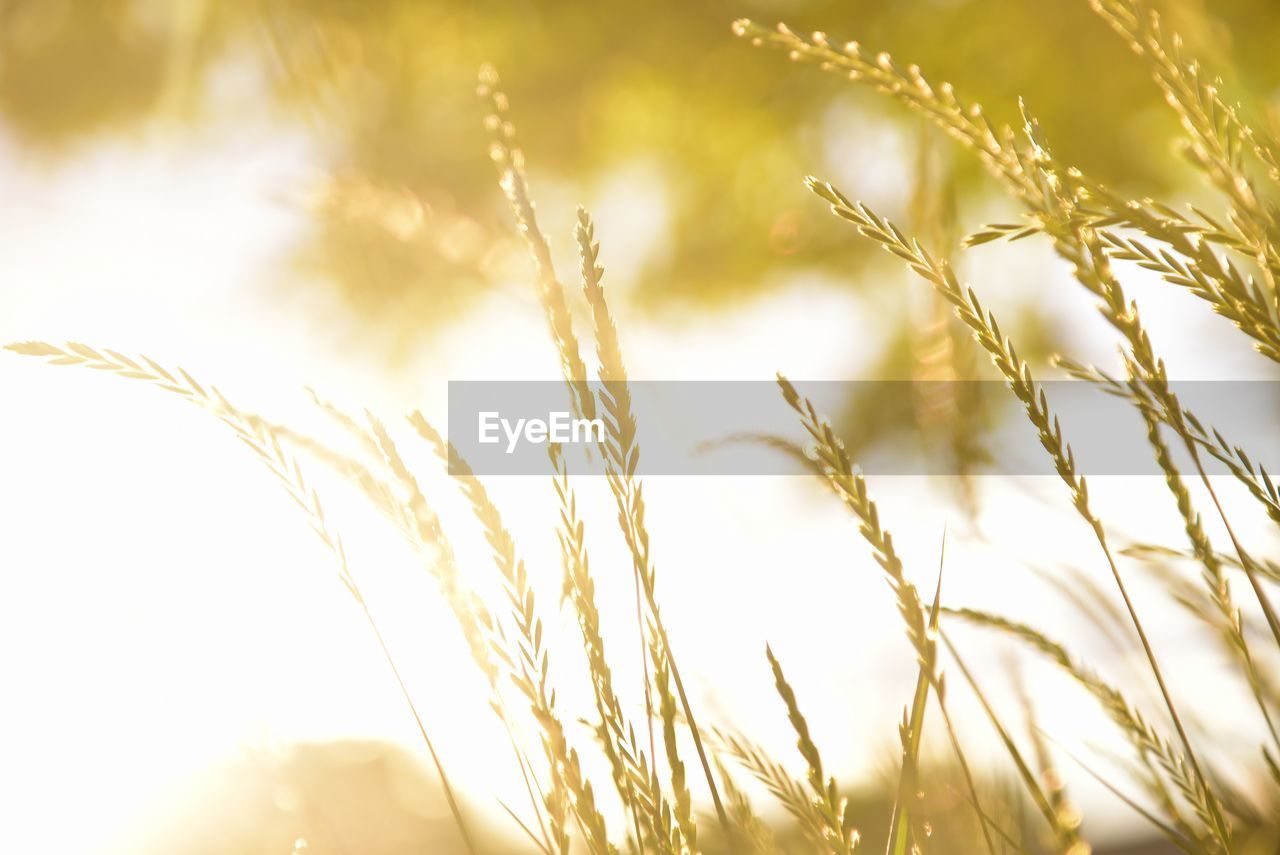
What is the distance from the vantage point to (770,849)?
712mm

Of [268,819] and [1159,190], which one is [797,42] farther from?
[1159,190]

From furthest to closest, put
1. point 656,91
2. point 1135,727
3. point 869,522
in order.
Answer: point 656,91, point 1135,727, point 869,522

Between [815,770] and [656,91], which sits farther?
[656,91]

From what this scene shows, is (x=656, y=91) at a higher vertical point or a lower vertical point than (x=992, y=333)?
higher

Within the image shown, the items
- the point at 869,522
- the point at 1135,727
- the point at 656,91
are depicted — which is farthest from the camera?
the point at 656,91

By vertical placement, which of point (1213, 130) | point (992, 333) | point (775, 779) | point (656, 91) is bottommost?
point (775, 779)

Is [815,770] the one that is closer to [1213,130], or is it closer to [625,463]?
[625,463]

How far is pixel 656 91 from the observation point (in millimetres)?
5227

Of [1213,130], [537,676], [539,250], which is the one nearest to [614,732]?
[537,676]

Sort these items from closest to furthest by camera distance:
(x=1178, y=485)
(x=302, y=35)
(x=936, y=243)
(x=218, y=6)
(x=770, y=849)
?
(x=1178, y=485) → (x=770, y=849) → (x=936, y=243) → (x=302, y=35) → (x=218, y=6)

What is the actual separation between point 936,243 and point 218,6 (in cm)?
460

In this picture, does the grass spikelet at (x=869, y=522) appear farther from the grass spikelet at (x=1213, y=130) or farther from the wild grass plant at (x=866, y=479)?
the grass spikelet at (x=1213, y=130)

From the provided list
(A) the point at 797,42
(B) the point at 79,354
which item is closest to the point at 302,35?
(B) the point at 79,354

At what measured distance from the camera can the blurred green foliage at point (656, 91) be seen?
4594 millimetres
